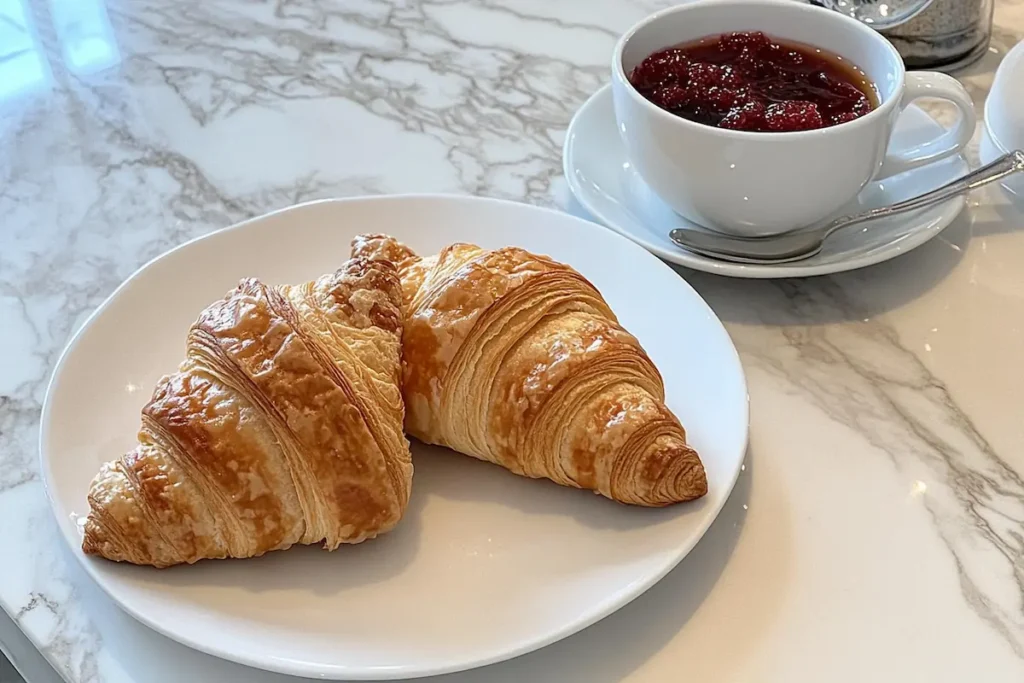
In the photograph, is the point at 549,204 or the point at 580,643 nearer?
the point at 580,643

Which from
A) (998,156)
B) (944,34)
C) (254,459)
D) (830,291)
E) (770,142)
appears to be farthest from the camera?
(944,34)

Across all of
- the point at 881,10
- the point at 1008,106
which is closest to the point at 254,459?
the point at 1008,106

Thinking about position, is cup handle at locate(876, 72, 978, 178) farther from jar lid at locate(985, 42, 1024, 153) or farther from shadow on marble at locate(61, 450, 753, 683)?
shadow on marble at locate(61, 450, 753, 683)

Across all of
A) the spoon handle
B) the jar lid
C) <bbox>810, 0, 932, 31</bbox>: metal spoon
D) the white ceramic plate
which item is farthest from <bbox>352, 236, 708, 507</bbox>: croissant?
<bbox>810, 0, 932, 31</bbox>: metal spoon

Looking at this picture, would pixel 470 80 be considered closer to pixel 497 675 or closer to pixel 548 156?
pixel 548 156

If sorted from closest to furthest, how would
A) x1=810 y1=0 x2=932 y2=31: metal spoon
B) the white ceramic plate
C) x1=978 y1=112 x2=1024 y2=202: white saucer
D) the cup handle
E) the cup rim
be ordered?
1. the white ceramic plate
2. the cup rim
3. the cup handle
4. x1=978 y1=112 x2=1024 y2=202: white saucer
5. x1=810 y1=0 x2=932 y2=31: metal spoon

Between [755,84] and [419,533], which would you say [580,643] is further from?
[755,84]
